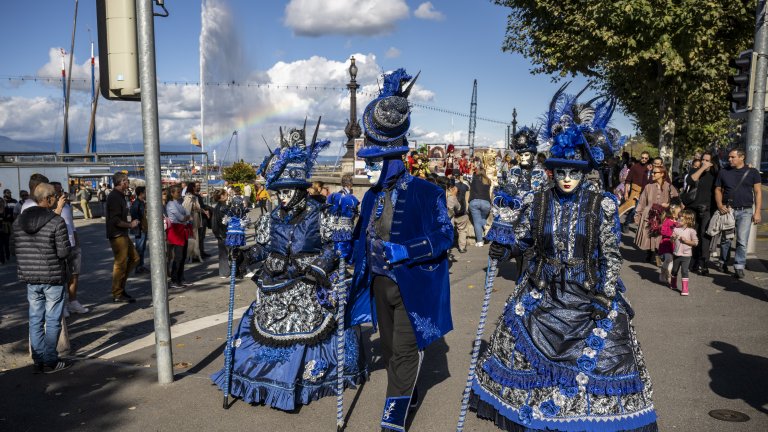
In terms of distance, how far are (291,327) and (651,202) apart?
Answer: 890 cm

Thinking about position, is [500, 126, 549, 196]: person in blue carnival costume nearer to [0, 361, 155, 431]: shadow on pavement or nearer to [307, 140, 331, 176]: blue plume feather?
[307, 140, 331, 176]: blue plume feather

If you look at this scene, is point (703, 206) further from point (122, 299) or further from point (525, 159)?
point (122, 299)

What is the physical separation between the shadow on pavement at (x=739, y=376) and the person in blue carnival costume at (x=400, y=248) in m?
2.68

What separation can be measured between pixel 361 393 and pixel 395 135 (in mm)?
2400

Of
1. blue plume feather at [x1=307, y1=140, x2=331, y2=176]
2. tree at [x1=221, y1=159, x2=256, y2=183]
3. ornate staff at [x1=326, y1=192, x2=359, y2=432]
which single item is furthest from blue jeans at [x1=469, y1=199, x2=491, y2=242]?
tree at [x1=221, y1=159, x2=256, y2=183]

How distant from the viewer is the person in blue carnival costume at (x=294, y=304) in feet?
17.3

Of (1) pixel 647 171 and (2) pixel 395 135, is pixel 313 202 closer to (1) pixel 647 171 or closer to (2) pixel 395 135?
(2) pixel 395 135

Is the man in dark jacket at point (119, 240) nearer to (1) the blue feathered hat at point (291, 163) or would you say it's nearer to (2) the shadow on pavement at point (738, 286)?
(1) the blue feathered hat at point (291, 163)

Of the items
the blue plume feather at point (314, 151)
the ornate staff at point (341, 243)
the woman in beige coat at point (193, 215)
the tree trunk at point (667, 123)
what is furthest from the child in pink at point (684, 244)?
the tree trunk at point (667, 123)

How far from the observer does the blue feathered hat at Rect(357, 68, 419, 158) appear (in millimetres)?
4801

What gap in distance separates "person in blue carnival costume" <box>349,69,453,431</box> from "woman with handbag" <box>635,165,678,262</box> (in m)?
8.27

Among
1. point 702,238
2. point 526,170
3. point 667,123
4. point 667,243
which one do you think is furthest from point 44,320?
point 667,123

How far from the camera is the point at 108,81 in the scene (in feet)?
18.2

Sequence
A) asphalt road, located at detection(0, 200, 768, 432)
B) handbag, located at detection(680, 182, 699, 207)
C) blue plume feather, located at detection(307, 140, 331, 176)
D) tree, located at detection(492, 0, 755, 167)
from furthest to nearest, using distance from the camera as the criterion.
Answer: tree, located at detection(492, 0, 755, 167) < handbag, located at detection(680, 182, 699, 207) < blue plume feather, located at detection(307, 140, 331, 176) < asphalt road, located at detection(0, 200, 768, 432)
